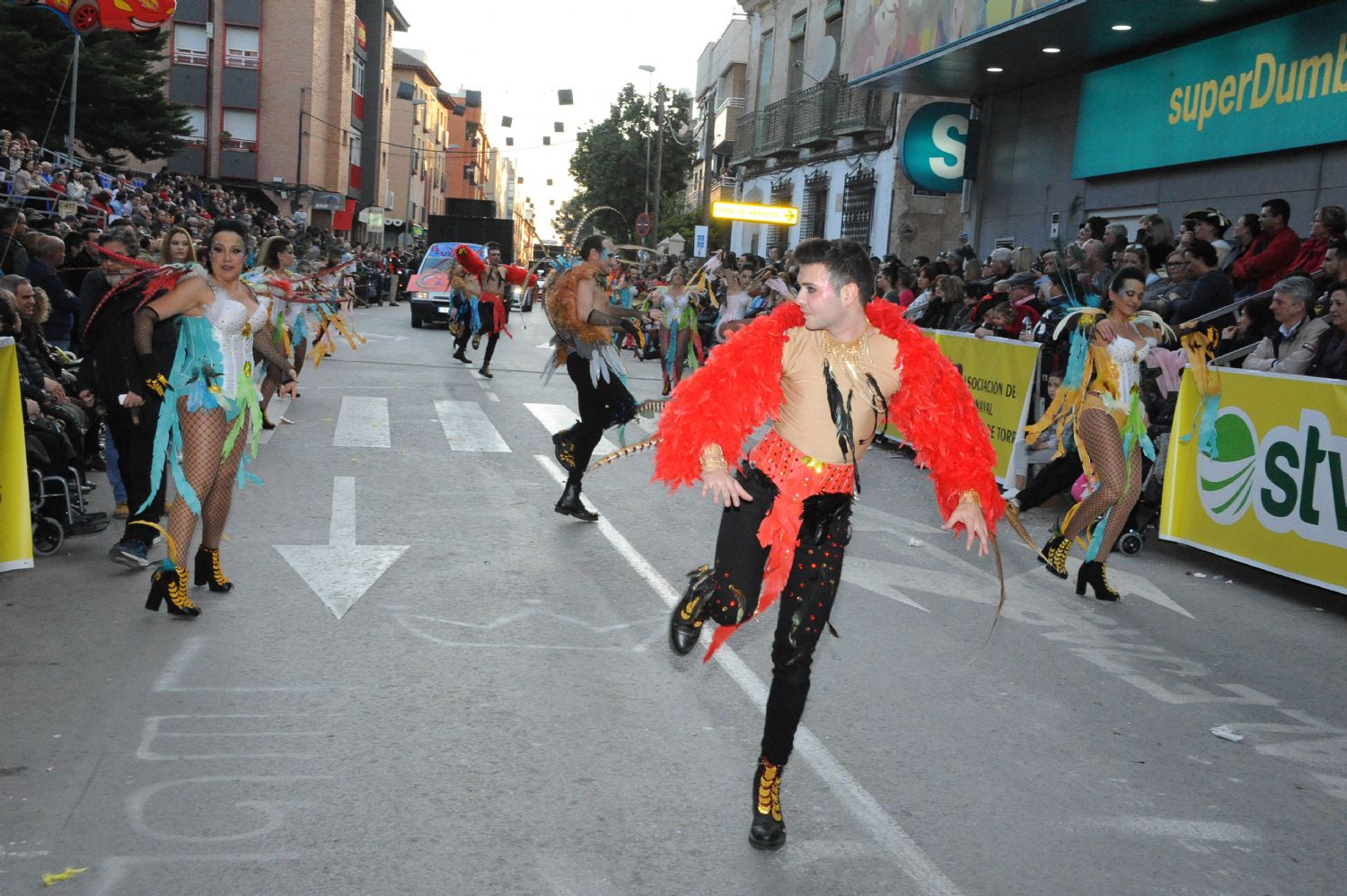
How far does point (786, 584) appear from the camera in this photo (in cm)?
437

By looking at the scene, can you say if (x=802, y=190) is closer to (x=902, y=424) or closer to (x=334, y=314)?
(x=334, y=314)

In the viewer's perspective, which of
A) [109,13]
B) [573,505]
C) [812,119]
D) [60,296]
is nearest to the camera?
[573,505]

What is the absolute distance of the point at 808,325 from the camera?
168 inches

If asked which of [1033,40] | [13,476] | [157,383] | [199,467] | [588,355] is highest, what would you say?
[1033,40]

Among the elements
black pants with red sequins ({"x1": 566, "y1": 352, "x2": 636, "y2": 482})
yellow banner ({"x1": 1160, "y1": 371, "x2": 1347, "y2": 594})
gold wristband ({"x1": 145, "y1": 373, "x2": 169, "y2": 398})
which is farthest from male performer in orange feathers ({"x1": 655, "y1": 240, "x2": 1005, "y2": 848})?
black pants with red sequins ({"x1": 566, "y1": 352, "x2": 636, "y2": 482})

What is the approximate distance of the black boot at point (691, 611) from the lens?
4.64m

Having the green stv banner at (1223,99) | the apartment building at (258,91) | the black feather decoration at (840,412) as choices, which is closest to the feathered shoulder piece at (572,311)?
the black feather decoration at (840,412)

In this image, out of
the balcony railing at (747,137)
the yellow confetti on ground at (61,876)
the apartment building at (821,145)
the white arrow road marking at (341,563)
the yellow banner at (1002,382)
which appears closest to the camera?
the yellow confetti on ground at (61,876)

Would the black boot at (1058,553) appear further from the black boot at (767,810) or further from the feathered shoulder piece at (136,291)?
the feathered shoulder piece at (136,291)

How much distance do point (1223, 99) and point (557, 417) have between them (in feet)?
28.3

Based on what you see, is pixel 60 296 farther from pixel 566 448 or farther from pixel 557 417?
pixel 557 417

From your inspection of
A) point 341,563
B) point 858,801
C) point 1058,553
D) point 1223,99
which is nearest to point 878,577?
point 1058,553

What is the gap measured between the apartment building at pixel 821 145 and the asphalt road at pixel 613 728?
15.3 m

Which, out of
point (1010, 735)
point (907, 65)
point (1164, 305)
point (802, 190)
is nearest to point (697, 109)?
point (802, 190)
